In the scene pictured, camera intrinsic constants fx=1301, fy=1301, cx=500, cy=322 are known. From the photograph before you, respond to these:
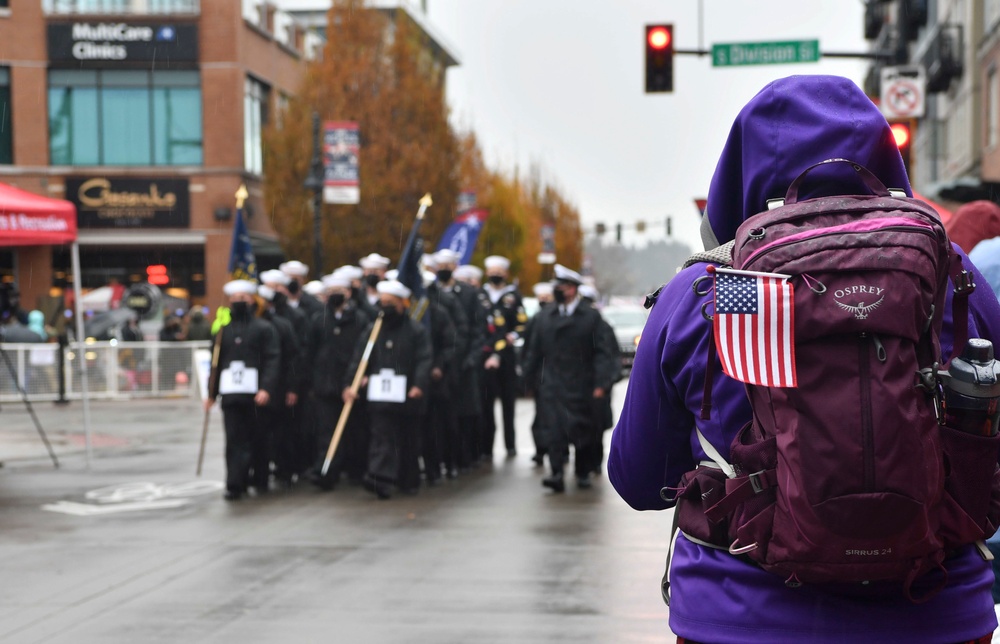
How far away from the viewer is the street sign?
57.5 ft

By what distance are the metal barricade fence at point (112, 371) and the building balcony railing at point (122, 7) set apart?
1534cm

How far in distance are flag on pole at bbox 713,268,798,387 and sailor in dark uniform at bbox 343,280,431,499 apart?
381 inches

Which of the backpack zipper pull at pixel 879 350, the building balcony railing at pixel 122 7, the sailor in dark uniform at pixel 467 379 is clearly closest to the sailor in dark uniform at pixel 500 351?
the sailor in dark uniform at pixel 467 379

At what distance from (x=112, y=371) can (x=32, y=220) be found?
42.6ft

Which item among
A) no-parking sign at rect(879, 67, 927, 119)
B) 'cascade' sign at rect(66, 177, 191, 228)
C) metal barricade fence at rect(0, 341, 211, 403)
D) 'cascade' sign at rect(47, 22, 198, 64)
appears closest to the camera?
no-parking sign at rect(879, 67, 927, 119)

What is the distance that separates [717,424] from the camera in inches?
102

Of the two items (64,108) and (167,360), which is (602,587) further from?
(64,108)

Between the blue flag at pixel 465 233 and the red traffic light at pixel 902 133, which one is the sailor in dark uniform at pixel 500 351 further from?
the red traffic light at pixel 902 133

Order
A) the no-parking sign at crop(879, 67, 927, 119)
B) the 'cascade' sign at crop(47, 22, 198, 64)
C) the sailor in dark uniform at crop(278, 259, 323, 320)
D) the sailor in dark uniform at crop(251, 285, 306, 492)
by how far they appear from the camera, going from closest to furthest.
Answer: the sailor in dark uniform at crop(251, 285, 306, 492), the sailor in dark uniform at crop(278, 259, 323, 320), the no-parking sign at crop(879, 67, 927, 119), the 'cascade' sign at crop(47, 22, 198, 64)

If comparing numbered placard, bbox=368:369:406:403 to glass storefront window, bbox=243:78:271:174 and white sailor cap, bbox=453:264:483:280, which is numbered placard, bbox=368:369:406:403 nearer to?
white sailor cap, bbox=453:264:483:280

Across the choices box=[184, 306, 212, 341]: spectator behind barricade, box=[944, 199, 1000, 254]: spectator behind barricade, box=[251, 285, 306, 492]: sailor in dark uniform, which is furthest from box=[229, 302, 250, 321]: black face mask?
box=[184, 306, 212, 341]: spectator behind barricade

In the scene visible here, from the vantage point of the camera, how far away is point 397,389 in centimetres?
1205

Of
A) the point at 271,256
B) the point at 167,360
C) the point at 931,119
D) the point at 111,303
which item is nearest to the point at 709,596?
the point at 167,360

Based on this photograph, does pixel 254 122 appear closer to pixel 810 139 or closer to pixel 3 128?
pixel 3 128
